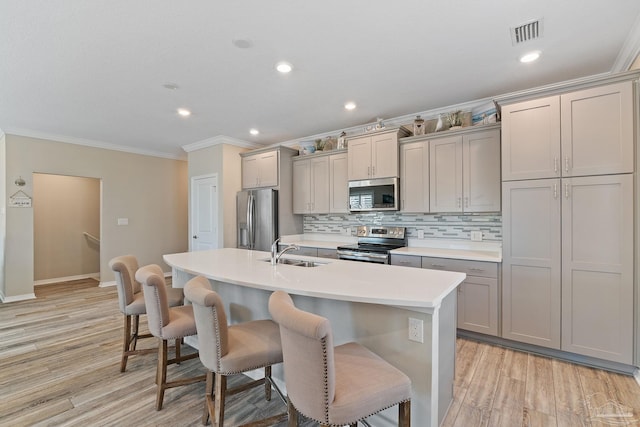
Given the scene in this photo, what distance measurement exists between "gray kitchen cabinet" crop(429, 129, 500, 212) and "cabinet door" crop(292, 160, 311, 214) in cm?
194

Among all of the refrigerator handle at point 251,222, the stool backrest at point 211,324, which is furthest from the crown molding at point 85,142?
the stool backrest at point 211,324

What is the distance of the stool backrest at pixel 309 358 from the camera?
1107 mm

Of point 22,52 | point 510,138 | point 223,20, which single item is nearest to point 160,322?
point 223,20

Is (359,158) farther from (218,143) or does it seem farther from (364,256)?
(218,143)

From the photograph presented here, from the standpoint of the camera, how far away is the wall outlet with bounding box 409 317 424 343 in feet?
5.04

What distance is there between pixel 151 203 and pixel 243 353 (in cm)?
563

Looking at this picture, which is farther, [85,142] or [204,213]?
[204,213]

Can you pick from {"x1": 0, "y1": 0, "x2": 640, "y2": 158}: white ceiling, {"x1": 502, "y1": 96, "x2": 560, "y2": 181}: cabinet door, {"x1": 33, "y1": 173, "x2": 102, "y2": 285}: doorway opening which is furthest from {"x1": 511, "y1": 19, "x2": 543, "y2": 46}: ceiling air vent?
{"x1": 33, "y1": 173, "x2": 102, "y2": 285}: doorway opening

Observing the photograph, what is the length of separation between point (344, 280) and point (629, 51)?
2918 mm

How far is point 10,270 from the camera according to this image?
14.9ft

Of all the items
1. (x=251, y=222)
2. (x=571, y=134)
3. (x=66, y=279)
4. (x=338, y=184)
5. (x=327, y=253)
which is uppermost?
(x=571, y=134)

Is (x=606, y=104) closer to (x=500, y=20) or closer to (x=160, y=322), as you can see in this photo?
(x=500, y=20)

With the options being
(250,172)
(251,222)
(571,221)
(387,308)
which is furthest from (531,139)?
(250,172)

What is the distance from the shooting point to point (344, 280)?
5.96 ft
